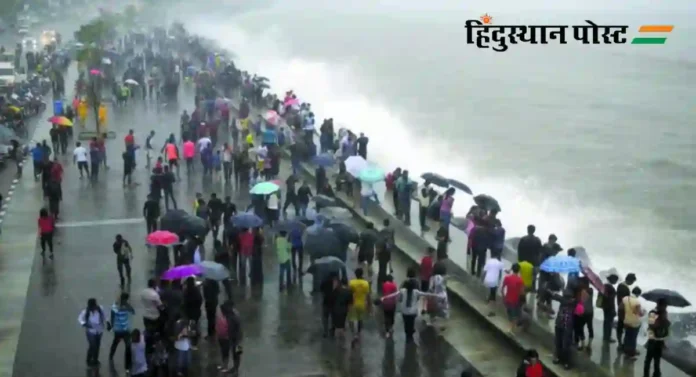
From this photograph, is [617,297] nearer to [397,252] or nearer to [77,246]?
[397,252]

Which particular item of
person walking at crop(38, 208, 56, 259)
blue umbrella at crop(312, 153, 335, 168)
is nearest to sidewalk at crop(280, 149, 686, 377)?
blue umbrella at crop(312, 153, 335, 168)

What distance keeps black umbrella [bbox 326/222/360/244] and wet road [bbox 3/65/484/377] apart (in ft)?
4.43

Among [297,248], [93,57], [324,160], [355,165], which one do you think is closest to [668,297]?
[297,248]

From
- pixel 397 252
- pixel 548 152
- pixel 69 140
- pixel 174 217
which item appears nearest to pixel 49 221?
pixel 174 217

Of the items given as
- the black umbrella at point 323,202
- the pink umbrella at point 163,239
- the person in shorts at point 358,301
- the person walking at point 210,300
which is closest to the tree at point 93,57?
the black umbrella at point 323,202

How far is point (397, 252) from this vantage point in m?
20.2

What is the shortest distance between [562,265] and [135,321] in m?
7.72

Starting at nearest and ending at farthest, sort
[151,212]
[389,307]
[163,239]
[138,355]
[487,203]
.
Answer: [138,355] < [389,307] < [163,239] < [487,203] < [151,212]

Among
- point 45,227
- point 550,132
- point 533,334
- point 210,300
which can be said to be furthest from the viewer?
point 550,132

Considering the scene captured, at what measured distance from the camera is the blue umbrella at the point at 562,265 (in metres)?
14.3

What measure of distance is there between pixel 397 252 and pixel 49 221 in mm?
7668

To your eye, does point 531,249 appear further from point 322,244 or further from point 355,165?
point 355,165

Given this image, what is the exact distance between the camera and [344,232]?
57.0ft

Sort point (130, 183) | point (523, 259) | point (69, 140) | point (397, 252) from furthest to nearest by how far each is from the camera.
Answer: point (69, 140) < point (130, 183) < point (397, 252) < point (523, 259)
